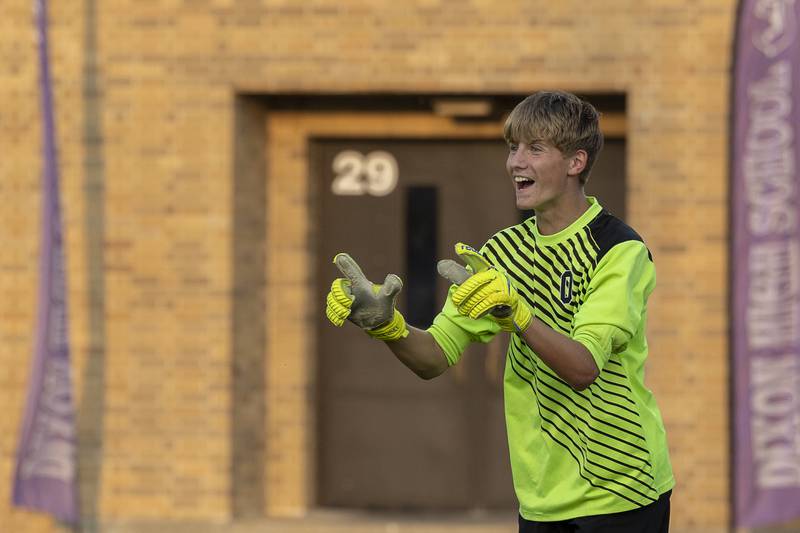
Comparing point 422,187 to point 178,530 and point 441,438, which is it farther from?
point 178,530

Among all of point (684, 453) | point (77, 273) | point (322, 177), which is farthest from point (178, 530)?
point (684, 453)

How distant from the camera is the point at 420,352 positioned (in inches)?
177

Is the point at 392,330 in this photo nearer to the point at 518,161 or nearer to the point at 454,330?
the point at 454,330

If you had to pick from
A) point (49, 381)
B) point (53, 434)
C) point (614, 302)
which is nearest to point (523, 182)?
point (614, 302)

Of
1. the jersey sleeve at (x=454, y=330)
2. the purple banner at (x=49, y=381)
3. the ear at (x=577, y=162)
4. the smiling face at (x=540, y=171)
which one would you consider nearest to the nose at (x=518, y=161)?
the smiling face at (x=540, y=171)

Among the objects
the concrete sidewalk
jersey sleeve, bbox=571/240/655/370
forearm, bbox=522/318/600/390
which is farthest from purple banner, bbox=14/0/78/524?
forearm, bbox=522/318/600/390

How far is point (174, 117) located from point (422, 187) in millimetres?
1754

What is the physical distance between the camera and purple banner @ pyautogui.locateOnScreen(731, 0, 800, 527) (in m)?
9.72

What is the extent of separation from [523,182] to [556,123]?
188 mm

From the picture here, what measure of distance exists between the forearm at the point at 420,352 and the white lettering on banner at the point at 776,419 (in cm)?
562

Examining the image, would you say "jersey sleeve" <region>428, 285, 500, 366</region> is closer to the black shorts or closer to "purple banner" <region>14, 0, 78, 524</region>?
the black shorts

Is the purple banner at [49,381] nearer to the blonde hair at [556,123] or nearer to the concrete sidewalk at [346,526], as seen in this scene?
the concrete sidewalk at [346,526]

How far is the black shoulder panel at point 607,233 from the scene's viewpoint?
4375 mm

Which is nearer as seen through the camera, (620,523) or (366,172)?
(620,523)
